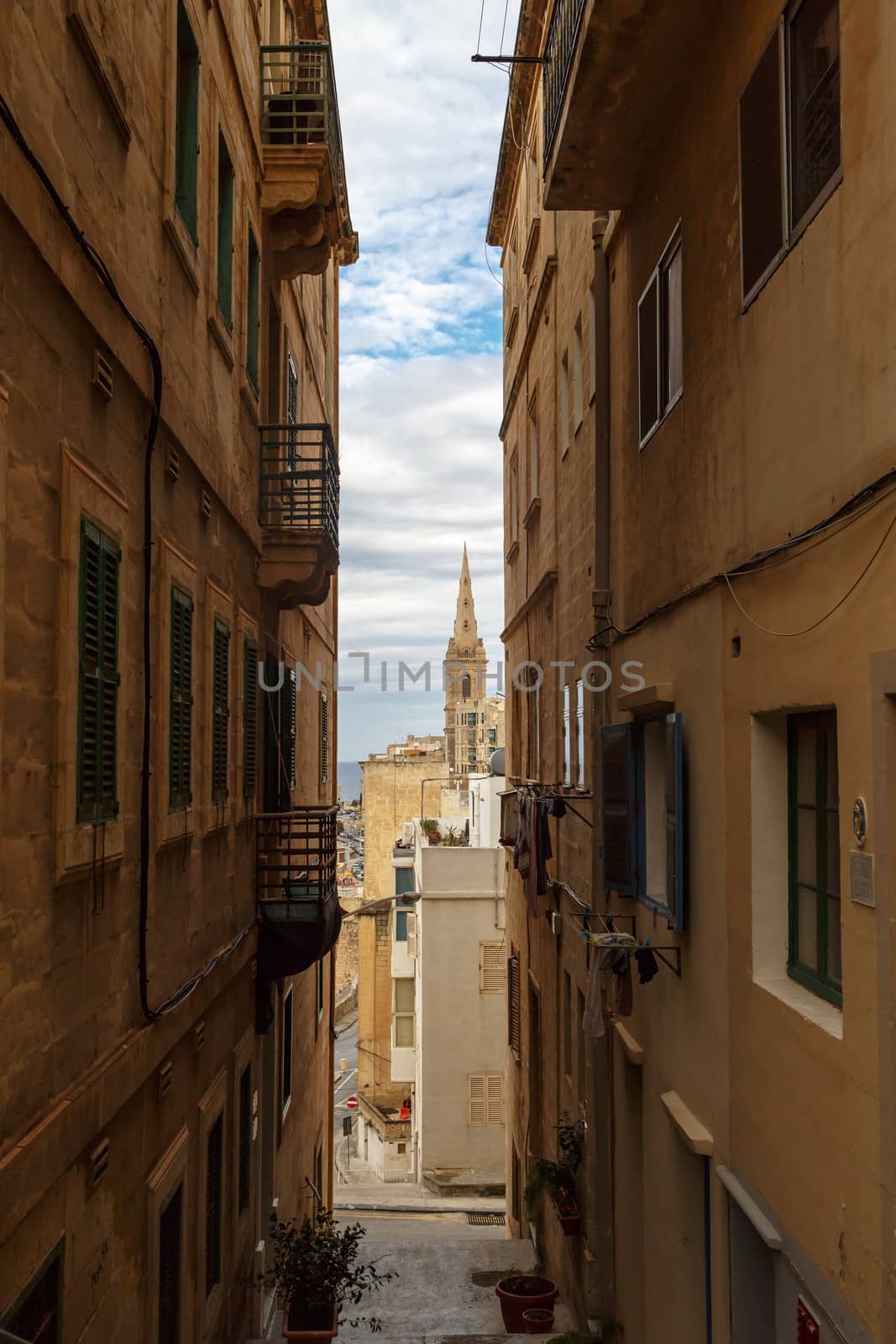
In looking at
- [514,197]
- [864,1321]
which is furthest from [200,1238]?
[514,197]

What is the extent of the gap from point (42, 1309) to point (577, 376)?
33.3 feet

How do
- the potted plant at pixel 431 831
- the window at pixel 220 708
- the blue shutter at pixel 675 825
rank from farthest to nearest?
1. the potted plant at pixel 431 831
2. the window at pixel 220 708
3. the blue shutter at pixel 675 825

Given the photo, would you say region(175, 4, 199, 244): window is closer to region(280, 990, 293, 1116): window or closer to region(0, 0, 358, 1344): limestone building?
region(0, 0, 358, 1344): limestone building

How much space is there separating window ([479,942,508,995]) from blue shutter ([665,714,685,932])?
2457cm

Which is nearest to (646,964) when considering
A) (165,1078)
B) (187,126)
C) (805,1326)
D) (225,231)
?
(805,1326)

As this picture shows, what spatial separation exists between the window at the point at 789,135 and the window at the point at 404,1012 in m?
39.8

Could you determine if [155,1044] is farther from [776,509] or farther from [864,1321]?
[776,509]

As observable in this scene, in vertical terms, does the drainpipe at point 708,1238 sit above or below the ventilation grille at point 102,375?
below

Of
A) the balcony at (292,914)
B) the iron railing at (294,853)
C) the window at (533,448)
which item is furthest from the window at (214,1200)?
the window at (533,448)

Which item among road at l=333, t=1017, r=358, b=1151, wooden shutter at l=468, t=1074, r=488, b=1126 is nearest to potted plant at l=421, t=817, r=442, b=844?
wooden shutter at l=468, t=1074, r=488, b=1126

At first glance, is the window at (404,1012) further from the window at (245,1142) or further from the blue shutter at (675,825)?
the blue shutter at (675,825)

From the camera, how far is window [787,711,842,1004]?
219 inches

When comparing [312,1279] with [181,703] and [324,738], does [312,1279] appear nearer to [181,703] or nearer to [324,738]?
[181,703]

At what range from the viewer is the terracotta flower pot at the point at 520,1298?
12.0 metres
